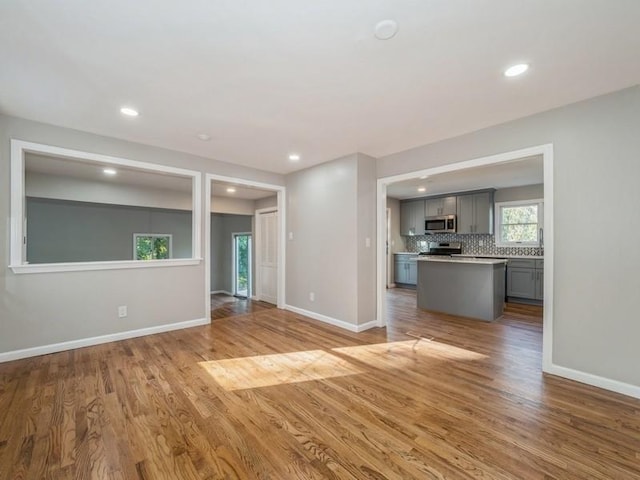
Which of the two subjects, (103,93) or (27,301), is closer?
(103,93)

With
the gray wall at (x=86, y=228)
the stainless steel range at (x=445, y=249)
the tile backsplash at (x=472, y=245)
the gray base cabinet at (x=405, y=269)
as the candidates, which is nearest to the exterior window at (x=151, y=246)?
the gray wall at (x=86, y=228)

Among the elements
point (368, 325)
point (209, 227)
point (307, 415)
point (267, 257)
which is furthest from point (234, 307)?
point (307, 415)

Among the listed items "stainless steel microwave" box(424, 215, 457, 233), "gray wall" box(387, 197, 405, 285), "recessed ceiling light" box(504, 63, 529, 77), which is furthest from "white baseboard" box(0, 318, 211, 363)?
"stainless steel microwave" box(424, 215, 457, 233)

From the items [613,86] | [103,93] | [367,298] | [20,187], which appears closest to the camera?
[613,86]

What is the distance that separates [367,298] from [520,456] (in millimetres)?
2664

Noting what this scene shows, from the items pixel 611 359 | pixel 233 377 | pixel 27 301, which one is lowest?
pixel 233 377

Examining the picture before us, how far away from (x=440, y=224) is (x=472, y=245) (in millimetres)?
943

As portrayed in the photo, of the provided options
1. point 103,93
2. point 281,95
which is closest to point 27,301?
point 103,93

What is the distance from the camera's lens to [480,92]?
250 cm

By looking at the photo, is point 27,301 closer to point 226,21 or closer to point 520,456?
point 226,21

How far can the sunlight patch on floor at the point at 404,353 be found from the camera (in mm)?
3094

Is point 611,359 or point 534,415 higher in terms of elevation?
point 611,359

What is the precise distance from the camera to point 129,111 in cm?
290

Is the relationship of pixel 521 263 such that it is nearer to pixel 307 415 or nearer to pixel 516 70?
pixel 516 70
